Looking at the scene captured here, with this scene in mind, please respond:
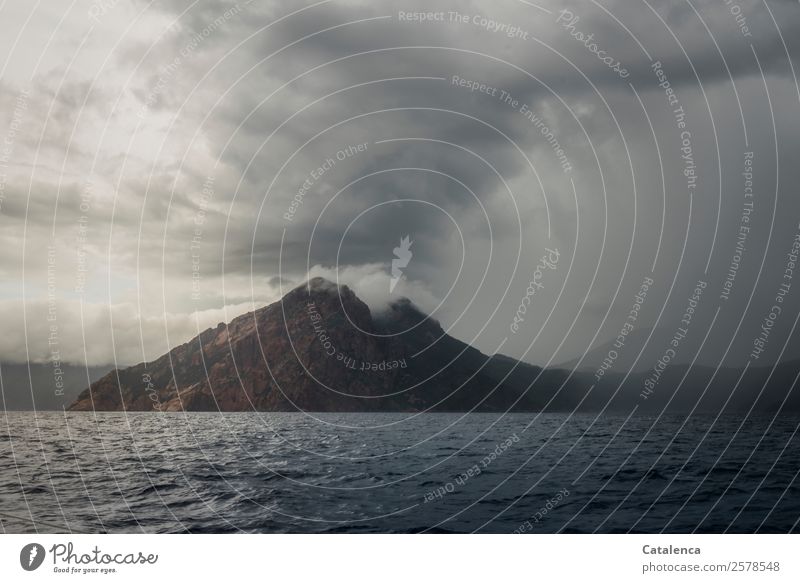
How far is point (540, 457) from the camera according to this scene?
59.2 m

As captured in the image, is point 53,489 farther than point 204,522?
Yes
